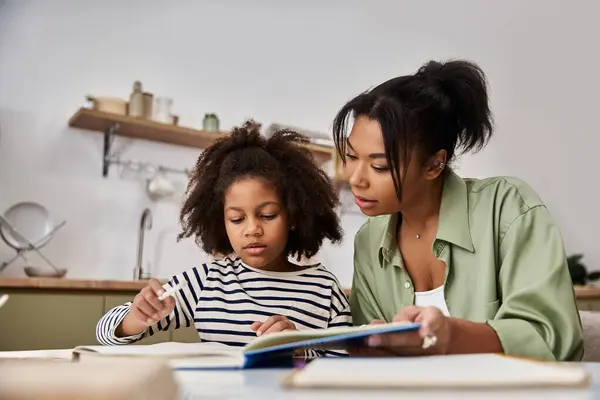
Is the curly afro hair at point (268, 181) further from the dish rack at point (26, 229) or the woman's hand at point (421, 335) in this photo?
the dish rack at point (26, 229)

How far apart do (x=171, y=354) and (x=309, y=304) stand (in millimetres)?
544

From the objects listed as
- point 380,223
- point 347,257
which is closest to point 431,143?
point 380,223

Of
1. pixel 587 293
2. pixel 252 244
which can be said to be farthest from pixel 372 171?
pixel 587 293

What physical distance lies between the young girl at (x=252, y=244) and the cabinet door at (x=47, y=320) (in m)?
1.09

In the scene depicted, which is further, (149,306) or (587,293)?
(587,293)

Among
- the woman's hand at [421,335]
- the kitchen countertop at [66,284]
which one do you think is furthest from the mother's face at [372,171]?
the kitchen countertop at [66,284]

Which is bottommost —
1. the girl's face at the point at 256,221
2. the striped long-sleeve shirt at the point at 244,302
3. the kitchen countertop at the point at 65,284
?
the kitchen countertop at the point at 65,284

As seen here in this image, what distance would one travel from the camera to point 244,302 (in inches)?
46.3

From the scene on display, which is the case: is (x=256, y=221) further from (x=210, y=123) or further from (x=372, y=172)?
(x=210, y=123)

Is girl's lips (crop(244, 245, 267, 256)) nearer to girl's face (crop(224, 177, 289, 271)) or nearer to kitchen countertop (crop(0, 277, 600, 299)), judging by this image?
girl's face (crop(224, 177, 289, 271))

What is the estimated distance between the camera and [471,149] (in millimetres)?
1260

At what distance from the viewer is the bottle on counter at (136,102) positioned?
2.83 meters

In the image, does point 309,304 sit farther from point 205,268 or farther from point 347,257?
point 347,257

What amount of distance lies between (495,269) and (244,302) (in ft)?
1.52
